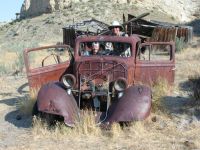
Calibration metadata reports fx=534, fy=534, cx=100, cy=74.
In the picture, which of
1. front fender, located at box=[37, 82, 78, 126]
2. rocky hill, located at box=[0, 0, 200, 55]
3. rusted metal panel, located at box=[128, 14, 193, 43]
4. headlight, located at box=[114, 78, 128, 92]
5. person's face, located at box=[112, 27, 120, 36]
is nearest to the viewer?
front fender, located at box=[37, 82, 78, 126]

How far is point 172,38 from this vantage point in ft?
84.7

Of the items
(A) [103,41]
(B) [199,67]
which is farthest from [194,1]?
(A) [103,41]

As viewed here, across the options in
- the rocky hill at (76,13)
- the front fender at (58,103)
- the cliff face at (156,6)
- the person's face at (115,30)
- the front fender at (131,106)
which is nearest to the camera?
the front fender at (131,106)

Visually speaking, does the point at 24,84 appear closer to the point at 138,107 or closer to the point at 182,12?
the point at 138,107

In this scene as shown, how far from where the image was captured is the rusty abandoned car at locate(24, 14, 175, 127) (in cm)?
892

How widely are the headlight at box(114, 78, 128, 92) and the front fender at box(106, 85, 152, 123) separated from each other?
0.10 metres

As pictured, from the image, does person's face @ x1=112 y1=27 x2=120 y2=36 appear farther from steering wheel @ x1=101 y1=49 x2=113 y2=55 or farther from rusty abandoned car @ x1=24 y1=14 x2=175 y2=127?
steering wheel @ x1=101 y1=49 x2=113 y2=55

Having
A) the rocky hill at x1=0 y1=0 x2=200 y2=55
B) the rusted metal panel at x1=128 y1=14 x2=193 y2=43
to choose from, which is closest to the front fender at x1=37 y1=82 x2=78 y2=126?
the rusted metal panel at x1=128 y1=14 x2=193 y2=43

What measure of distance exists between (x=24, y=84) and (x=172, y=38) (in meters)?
13.0

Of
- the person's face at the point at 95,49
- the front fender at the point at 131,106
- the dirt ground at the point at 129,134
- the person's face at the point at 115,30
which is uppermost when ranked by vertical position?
the person's face at the point at 115,30

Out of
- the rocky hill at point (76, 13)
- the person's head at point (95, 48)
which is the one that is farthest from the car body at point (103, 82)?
the rocky hill at point (76, 13)

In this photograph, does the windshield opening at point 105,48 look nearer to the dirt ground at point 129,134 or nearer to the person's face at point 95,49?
the person's face at point 95,49

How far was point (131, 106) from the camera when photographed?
28.8 ft

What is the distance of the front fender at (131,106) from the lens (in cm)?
868
